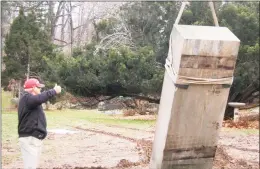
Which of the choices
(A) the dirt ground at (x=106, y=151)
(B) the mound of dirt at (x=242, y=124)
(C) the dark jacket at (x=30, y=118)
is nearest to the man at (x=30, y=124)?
(C) the dark jacket at (x=30, y=118)

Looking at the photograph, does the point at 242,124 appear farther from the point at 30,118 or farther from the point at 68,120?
the point at 30,118

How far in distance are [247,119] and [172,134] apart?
3.71m

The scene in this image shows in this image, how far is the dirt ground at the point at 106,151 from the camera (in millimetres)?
3871

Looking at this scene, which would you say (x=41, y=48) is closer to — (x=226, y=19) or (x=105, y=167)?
(x=105, y=167)

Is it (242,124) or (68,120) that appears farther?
(242,124)

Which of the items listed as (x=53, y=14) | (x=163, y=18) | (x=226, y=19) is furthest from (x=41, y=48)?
(x=226, y=19)

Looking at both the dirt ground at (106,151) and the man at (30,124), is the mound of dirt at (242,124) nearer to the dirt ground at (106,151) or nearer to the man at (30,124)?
the dirt ground at (106,151)

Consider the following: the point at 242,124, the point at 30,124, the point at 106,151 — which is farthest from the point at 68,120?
the point at 242,124

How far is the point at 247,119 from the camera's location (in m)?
6.10

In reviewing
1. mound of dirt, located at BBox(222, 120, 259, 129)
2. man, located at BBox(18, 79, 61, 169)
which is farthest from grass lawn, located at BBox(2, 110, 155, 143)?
mound of dirt, located at BBox(222, 120, 259, 129)

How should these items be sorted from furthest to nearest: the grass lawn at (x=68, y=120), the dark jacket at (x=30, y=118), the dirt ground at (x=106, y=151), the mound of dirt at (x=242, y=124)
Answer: the mound of dirt at (x=242, y=124)
the grass lawn at (x=68, y=120)
the dirt ground at (x=106, y=151)
the dark jacket at (x=30, y=118)

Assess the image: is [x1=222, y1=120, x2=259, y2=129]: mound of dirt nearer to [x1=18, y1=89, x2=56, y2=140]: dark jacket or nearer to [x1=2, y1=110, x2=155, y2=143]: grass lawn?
[x1=2, y1=110, x2=155, y2=143]: grass lawn

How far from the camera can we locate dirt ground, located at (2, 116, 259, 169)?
3.87 m

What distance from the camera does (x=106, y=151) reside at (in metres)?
4.29
